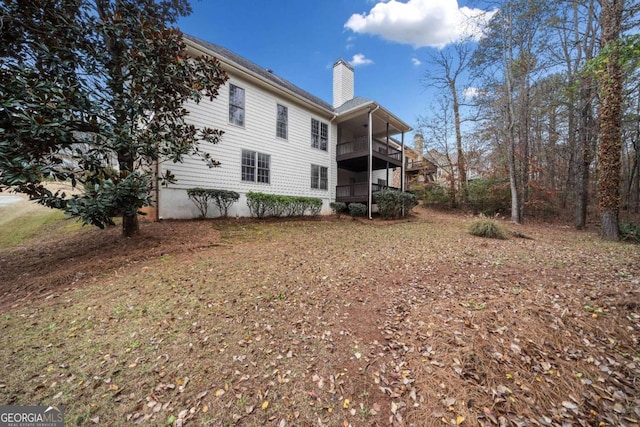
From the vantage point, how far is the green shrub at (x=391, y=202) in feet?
38.7

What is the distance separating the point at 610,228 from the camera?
23.1 feet

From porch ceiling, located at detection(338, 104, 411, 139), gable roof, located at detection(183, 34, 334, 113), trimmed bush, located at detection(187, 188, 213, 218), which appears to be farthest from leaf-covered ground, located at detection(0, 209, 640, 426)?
porch ceiling, located at detection(338, 104, 411, 139)

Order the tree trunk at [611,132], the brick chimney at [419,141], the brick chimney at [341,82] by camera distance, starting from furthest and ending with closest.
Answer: the brick chimney at [419,141]
the brick chimney at [341,82]
the tree trunk at [611,132]

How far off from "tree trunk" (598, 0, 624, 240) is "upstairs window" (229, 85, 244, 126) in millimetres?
11945

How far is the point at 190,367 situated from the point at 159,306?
1330 millimetres

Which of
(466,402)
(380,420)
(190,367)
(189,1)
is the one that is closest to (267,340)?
(190,367)

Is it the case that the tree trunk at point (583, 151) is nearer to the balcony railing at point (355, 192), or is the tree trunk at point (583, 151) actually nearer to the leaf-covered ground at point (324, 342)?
the leaf-covered ground at point (324, 342)

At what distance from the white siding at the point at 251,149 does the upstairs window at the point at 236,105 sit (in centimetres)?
18

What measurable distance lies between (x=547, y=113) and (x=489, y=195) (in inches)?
189

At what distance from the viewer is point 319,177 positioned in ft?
43.5

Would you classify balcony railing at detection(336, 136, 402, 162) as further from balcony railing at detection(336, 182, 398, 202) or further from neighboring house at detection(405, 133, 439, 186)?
neighboring house at detection(405, 133, 439, 186)

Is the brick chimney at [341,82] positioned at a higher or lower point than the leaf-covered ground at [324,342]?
higher

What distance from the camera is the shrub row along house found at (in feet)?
28.7

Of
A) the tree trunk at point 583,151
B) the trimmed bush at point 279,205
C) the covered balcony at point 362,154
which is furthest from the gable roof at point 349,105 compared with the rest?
the tree trunk at point 583,151
